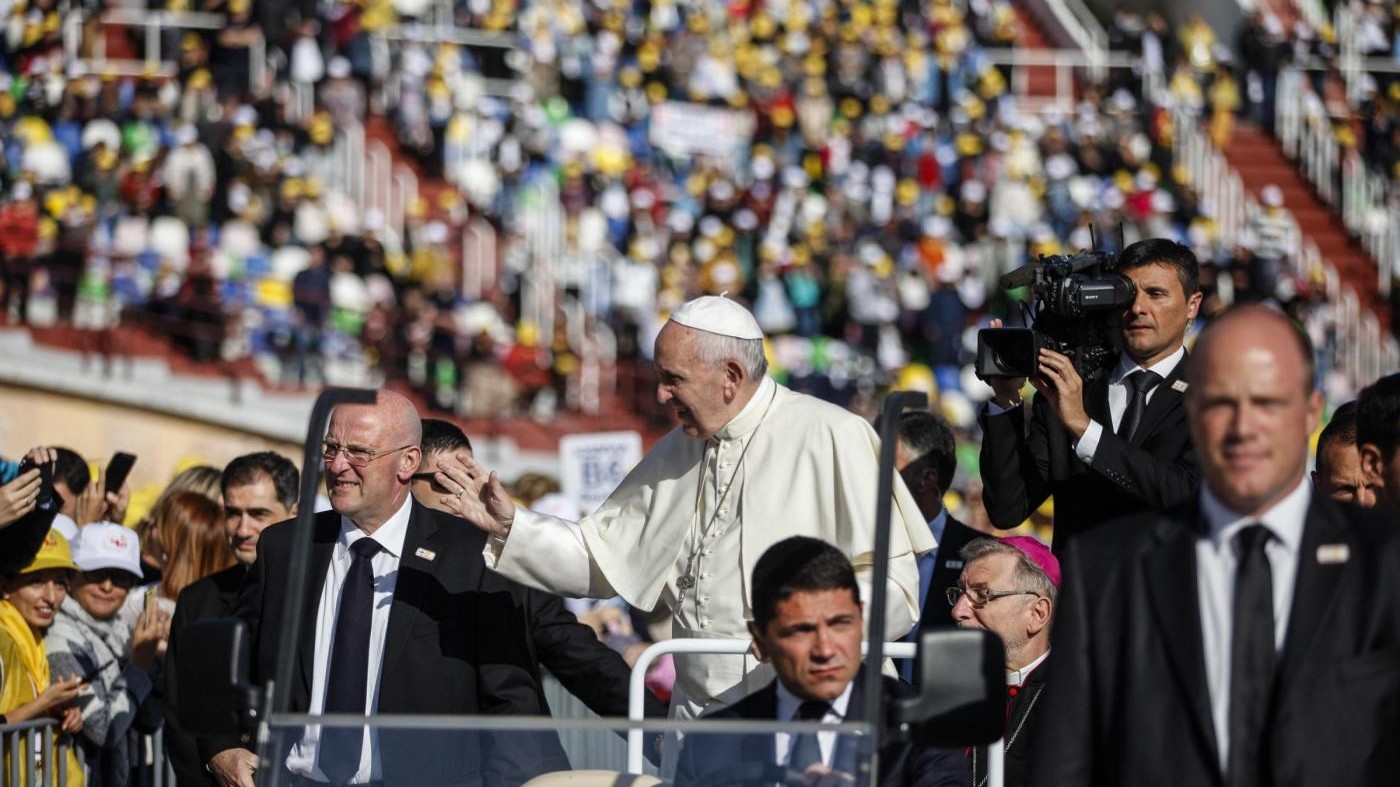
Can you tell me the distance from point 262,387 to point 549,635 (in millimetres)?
14021

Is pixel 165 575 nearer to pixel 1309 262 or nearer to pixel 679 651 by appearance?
pixel 679 651

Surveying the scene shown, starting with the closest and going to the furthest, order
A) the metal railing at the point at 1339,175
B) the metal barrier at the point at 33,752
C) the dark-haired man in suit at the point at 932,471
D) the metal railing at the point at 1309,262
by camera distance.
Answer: the metal barrier at the point at 33,752 → the dark-haired man in suit at the point at 932,471 → the metal railing at the point at 1309,262 → the metal railing at the point at 1339,175

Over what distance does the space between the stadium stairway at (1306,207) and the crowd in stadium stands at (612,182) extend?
0.48 metres

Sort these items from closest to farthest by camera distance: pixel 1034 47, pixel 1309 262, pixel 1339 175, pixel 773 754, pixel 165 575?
pixel 773 754
pixel 165 575
pixel 1309 262
pixel 1339 175
pixel 1034 47

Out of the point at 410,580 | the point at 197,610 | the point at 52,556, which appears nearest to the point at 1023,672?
the point at 410,580

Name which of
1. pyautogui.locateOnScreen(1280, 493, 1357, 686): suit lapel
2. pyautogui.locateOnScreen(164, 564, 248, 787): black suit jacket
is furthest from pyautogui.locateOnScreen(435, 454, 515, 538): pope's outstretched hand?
pyautogui.locateOnScreen(1280, 493, 1357, 686): suit lapel

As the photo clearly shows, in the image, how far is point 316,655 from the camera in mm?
5797

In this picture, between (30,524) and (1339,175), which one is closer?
(30,524)

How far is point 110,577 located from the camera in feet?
26.3

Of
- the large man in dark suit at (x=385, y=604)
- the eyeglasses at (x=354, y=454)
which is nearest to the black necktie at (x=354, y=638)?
the large man in dark suit at (x=385, y=604)

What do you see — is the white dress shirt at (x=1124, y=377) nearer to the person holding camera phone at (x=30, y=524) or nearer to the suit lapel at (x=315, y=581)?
the suit lapel at (x=315, y=581)

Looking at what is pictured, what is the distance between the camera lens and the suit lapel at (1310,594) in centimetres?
371

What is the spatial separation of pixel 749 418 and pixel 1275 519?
7.72ft

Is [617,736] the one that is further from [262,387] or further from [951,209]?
[951,209]
